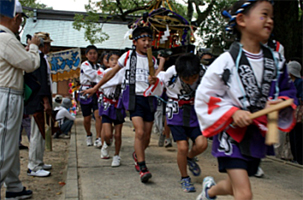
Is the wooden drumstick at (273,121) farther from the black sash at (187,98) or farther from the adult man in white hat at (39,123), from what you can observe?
the adult man in white hat at (39,123)

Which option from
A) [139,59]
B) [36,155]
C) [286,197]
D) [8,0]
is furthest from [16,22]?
[286,197]

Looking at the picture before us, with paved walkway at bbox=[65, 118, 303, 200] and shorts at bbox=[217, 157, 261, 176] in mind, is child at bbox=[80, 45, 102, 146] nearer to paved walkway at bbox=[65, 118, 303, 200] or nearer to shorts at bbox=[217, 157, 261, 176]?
paved walkway at bbox=[65, 118, 303, 200]

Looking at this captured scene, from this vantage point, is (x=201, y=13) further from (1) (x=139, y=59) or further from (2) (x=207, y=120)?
(2) (x=207, y=120)

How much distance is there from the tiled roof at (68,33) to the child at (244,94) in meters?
19.3

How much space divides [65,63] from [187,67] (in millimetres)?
9281

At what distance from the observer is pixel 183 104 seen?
14.4 feet

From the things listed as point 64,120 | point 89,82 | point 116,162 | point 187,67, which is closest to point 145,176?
point 116,162

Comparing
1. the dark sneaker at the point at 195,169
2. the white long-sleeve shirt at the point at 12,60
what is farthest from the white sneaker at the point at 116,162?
the white long-sleeve shirt at the point at 12,60

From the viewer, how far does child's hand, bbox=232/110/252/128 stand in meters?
2.23

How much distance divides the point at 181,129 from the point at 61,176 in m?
2.22

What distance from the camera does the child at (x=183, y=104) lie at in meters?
4.17

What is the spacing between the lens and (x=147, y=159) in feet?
19.7

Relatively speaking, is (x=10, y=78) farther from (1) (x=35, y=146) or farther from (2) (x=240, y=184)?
(2) (x=240, y=184)

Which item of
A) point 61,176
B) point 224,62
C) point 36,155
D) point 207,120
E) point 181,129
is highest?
point 224,62
